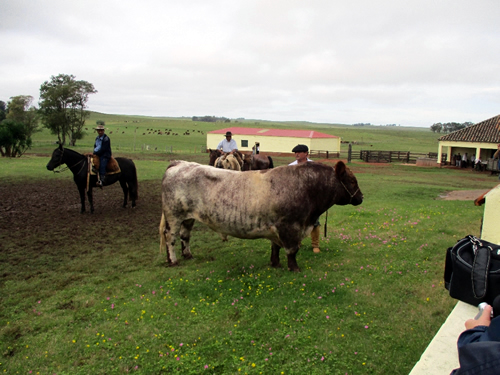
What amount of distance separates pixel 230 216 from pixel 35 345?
336 centimetres

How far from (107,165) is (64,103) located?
45.3 m

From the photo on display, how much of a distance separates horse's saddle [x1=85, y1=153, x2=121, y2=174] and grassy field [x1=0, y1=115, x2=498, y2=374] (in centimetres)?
259

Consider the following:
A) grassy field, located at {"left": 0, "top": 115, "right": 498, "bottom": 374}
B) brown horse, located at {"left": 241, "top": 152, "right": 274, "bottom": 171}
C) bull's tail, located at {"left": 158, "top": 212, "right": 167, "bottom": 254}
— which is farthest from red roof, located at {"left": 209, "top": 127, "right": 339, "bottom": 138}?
bull's tail, located at {"left": 158, "top": 212, "right": 167, "bottom": 254}

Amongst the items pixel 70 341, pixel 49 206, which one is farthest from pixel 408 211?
pixel 49 206

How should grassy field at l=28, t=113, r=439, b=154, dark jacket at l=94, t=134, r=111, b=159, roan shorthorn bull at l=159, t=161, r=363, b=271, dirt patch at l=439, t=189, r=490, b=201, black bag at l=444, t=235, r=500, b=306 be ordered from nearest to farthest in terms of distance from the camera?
black bag at l=444, t=235, r=500, b=306 → roan shorthorn bull at l=159, t=161, r=363, b=271 → dark jacket at l=94, t=134, r=111, b=159 → dirt patch at l=439, t=189, r=490, b=201 → grassy field at l=28, t=113, r=439, b=154

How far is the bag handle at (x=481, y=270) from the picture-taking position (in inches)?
119

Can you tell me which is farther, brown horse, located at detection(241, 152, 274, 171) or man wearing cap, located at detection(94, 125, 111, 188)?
brown horse, located at detection(241, 152, 274, 171)

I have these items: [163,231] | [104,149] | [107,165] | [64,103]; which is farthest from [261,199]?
[64,103]

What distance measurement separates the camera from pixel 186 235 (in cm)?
749

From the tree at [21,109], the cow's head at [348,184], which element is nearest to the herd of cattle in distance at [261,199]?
the cow's head at [348,184]

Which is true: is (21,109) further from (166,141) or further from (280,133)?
(280,133)

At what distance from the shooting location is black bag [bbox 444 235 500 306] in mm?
3023

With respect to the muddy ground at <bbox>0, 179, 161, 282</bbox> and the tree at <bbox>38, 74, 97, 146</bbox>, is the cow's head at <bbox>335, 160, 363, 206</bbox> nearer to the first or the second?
the muddy ground at <bbox>0, 179, 161, 282</bbox>

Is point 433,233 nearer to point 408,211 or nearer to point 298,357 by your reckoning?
point 408,211
